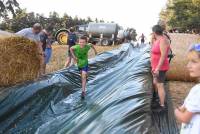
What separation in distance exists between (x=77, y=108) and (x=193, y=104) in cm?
567

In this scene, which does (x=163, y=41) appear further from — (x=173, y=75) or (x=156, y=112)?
(x=173, y=75)

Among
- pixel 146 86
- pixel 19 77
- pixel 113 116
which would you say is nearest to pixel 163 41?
pixel 146 86

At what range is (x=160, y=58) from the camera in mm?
8492

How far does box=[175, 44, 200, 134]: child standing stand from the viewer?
11.2 ft

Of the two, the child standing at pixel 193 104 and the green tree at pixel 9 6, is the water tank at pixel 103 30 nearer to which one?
the green tree at pixel 9 6

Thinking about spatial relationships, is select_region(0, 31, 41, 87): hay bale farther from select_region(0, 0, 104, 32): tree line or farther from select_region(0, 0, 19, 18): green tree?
select_region(0, 0, 19, 18): green tree

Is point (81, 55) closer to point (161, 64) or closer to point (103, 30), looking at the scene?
point (161, 64)

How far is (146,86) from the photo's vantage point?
A: 8367 millimetres

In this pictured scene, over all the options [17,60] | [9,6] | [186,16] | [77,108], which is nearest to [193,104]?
[77,108]

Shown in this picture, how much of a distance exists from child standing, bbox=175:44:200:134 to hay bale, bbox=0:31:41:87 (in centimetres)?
905

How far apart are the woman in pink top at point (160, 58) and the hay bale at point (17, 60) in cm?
468

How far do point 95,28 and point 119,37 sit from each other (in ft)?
10.4

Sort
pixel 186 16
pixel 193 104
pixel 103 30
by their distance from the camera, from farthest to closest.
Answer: pixel 186 16 < pixel 103 30 < pixel 193 104

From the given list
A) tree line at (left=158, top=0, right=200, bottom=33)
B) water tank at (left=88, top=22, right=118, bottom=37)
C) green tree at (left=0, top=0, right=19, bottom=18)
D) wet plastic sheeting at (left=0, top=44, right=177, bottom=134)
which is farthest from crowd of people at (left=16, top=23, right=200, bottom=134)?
green tree at (left=0, top=0, right=19, bottom=18)
